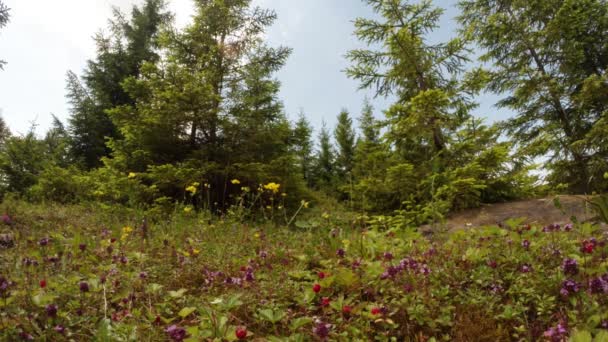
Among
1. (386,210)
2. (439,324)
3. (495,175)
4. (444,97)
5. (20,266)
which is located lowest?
(439,324)

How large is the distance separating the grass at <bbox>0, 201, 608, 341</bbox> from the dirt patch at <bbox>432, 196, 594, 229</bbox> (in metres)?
4.04

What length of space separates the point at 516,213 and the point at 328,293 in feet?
22.4

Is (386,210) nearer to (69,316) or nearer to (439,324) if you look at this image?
(439,324)

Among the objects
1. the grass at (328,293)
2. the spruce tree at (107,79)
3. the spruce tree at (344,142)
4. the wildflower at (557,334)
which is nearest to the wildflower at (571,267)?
the grass at (328,293)

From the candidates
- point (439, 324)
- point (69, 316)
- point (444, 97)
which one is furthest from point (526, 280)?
point (444, 97)

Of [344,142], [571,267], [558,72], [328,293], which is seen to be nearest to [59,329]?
[328,293]

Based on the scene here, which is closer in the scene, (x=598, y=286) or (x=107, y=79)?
(x=598, y=286)

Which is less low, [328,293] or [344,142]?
[344,142]

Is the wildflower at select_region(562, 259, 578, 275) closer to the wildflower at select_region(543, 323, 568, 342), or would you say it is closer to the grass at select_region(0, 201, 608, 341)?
the grass at select_region(0, 201, 608, 341)

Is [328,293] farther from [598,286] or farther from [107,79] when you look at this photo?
[107,79]

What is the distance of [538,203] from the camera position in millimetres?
7867

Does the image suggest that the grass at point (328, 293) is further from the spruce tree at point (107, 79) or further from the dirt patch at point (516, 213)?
the spruce tree at point (107, 79)

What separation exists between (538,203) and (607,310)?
7.42 meters

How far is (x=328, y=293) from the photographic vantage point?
244cm
